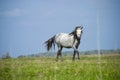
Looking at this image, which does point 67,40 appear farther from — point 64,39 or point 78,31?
point 78,31

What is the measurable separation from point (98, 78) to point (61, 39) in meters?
14.4

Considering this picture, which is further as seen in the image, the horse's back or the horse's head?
the horse's back

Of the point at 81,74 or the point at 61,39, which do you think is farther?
the point at 61,39

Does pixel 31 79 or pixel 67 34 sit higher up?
pixel 67 34

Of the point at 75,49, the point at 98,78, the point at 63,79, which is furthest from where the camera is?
the point at 75,49

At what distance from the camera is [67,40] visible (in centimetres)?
2319

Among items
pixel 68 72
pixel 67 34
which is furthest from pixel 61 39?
pixel 68 72

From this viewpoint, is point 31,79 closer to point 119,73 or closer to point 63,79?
point 63,79

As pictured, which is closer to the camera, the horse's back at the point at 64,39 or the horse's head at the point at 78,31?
the horse's head at the point at 78,31

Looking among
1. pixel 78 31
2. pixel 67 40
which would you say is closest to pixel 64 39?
pixel 67 40

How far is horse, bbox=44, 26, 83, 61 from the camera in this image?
21.8 meters

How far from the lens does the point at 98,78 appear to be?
923cm

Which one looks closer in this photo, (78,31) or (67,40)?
(78,31)

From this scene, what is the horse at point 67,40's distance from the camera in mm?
21756
